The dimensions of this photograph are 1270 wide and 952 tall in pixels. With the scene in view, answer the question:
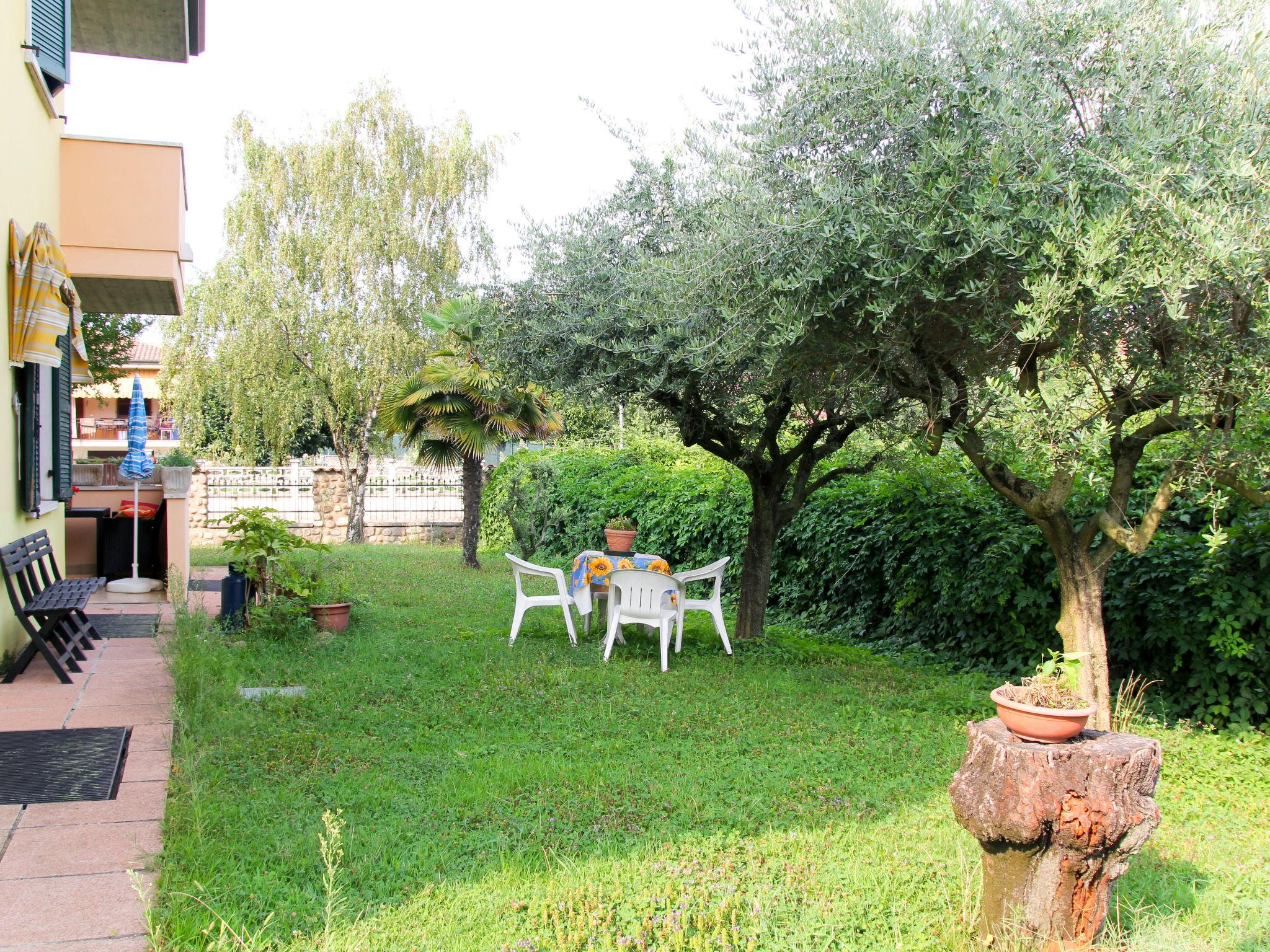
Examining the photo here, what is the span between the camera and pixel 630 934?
2918 millimetres

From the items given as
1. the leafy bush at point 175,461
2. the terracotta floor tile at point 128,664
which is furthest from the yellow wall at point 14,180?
the leafy bush at point 175,461

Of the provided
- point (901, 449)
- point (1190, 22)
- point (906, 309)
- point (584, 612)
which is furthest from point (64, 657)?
point (1190, 22)

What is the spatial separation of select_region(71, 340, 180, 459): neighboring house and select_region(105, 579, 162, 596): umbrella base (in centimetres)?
495

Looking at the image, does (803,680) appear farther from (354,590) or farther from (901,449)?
(354,590)

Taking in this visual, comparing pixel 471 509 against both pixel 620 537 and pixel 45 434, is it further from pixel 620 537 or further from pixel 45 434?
pixel 45 434

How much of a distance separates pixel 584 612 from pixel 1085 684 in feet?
15.2

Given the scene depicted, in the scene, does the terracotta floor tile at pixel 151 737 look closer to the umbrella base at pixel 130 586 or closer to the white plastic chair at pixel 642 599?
the white plastic chair at pixel 642 599

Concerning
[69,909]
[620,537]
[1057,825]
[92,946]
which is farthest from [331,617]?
[1057,825]

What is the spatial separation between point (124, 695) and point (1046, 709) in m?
5.18

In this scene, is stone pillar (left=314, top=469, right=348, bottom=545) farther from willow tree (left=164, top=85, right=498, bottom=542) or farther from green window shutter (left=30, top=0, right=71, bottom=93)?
green window shutter (left=30, top=0, right=71, bottom=93)

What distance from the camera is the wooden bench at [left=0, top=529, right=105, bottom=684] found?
5453 mm

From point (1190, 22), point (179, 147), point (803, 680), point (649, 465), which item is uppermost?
point (179, 147)

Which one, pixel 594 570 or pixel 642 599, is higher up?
pixel 594 570

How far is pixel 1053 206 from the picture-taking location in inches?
160
